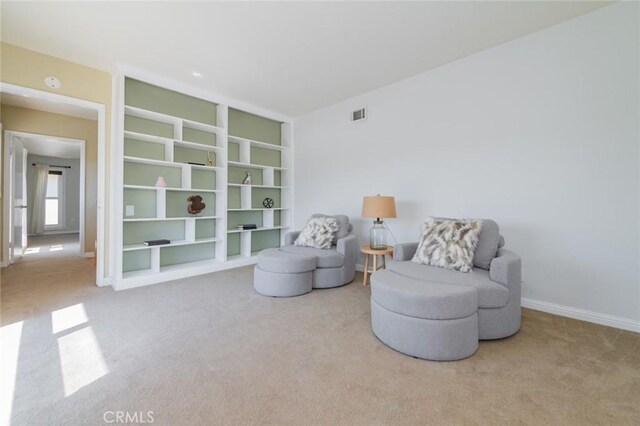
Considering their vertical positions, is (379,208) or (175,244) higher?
(379,208)

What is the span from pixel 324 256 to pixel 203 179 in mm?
2363

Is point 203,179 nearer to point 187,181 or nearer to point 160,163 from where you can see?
point 187,181

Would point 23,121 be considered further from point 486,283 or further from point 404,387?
point 486,283

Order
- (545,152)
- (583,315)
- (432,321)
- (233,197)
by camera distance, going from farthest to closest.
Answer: (233,197) → (545,152) → (583,315) → (432,321)

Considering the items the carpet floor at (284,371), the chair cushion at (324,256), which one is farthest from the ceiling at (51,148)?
the chair cushion at (324,256)

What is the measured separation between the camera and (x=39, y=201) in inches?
314

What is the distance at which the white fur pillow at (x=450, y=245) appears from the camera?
91.4 inches

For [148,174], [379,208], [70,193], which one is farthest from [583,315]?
[70,193]

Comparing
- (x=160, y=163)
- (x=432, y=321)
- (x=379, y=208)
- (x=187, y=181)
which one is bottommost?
(x=432, y=321)

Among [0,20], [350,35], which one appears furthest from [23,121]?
[350,35]

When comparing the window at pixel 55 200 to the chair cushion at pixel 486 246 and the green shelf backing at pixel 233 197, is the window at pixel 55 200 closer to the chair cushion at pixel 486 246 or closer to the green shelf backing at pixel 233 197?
the green shelf backing at pixel 233 197

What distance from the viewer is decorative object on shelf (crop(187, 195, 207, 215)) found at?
3.81m

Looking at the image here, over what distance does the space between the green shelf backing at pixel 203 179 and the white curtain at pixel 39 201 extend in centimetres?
745

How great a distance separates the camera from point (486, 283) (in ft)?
6.54
